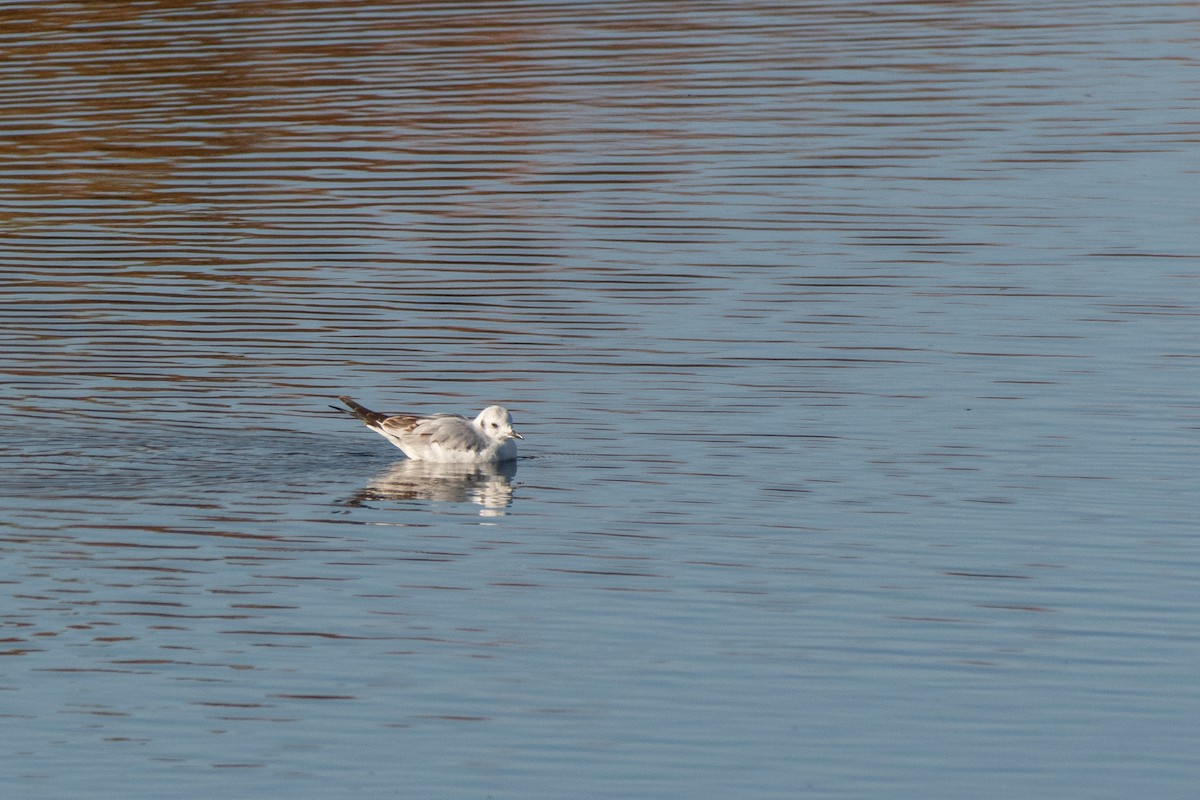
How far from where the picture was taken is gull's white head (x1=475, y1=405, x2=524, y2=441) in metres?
16.3

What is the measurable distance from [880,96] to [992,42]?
4929 millimetres

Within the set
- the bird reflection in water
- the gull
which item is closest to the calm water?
the bird reflection in water

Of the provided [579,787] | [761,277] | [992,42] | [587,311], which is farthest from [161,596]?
[992,42]

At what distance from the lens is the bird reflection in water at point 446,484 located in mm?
15852

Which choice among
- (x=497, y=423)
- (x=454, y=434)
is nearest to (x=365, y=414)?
(x=454, y=434)

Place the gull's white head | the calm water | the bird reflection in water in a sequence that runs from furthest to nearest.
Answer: the gull's white head
the bird reflection in water
the calm water

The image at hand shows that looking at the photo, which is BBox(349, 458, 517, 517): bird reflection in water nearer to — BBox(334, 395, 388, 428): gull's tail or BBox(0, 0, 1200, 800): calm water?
BBox(0, 0, 1200, 800): calm water

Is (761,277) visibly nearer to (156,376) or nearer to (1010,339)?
(1010,339)

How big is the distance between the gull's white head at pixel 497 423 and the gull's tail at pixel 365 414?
73cm

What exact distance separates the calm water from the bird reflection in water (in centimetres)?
8

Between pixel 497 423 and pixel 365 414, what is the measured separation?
1052mm

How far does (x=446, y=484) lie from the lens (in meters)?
16.7

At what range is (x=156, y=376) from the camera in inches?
726

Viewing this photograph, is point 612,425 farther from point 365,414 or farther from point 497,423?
point 365,414
